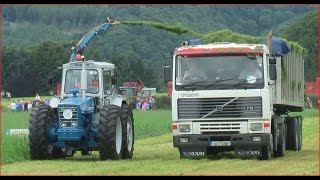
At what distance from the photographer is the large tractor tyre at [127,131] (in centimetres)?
2138

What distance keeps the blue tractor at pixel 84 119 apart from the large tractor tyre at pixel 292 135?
5.97 m

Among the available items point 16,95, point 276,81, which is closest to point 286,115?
point 276,81

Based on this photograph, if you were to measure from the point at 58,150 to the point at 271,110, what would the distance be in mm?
5383

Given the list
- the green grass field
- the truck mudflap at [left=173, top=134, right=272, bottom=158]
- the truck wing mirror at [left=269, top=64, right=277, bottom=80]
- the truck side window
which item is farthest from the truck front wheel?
the truck side window

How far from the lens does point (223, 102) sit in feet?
66.8

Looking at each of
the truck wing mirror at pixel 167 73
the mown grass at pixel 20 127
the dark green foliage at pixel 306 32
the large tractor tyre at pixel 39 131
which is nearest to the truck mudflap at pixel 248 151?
the truck wing mirror at pixel 167 73

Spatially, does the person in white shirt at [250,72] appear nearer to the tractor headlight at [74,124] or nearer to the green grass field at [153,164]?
the green grass field at [153,164]

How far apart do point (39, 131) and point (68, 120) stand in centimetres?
77

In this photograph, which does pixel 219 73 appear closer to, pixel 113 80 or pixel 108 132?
pixel 108 132

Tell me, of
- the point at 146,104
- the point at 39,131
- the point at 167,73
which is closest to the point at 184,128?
the point at 167,73

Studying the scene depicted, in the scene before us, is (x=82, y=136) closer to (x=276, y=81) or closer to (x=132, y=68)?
(x=276, y=81)

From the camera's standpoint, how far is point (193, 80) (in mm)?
20688
